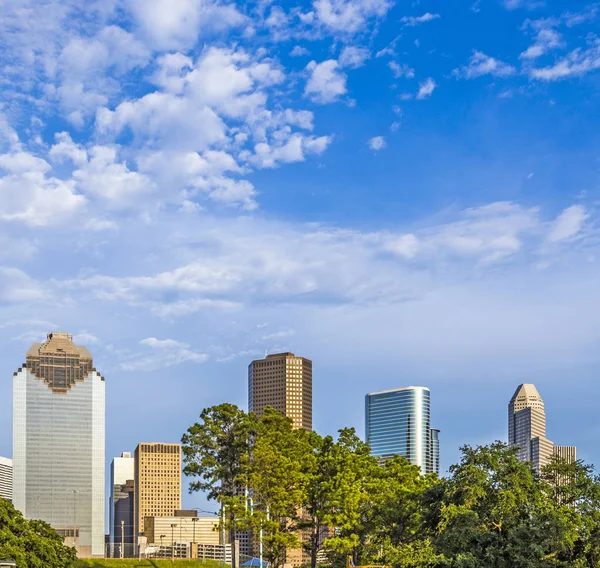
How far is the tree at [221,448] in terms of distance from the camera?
58.3 m

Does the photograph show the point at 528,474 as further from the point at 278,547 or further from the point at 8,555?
the point at 8,555

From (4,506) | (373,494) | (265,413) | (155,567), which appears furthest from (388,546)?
(155,567)

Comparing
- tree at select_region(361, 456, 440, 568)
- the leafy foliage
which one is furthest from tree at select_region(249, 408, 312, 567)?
tree at select_region(361, 456, 440, 568)

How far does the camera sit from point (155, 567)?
71.6 metres

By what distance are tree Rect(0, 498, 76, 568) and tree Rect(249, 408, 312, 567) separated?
13.1 m

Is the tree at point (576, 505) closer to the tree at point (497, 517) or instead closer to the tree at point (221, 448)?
→ the tree at point (497, 517)

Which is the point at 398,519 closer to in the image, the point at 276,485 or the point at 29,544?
the point at 276,485

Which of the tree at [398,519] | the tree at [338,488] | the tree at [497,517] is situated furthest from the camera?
the tree at [338,488]

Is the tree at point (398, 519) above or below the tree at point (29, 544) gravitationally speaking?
above

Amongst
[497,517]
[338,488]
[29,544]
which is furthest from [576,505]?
[29,544]

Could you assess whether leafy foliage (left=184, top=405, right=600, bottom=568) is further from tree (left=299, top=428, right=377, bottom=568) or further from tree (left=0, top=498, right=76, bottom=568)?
tree (left=0, top=498, right=76, bottom=568)

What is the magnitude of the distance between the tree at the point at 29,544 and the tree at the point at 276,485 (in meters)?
13.1

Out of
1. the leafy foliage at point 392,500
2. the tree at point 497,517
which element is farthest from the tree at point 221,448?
the tree at point 497,517

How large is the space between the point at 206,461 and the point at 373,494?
10697 mm
